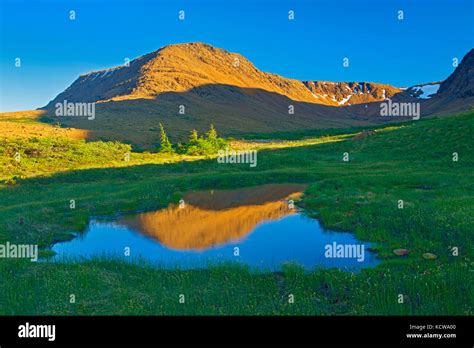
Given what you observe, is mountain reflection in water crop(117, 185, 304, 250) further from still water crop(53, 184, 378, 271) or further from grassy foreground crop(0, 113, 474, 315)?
grassy foreground crop(0, 113, 474, 315)

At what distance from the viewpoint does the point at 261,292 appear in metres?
13.2

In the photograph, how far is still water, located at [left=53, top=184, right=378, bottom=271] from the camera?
17766mm

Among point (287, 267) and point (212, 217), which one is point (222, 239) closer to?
point (212, 217)

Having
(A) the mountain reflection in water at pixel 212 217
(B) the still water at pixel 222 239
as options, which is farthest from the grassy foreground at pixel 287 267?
(A) the mountain reflection in water at pixel 212 217

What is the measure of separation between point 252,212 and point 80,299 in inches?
651

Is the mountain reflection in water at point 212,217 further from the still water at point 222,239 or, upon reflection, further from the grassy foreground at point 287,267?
the grassy foreground at point 287,267

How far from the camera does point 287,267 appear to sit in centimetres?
1522

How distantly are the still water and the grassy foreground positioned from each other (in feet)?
4.08

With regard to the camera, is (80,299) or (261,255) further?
(261,255)

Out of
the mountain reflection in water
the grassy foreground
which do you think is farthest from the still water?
the grassy foreground

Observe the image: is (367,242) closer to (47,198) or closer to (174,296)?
(174,296)

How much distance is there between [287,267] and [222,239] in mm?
7092
